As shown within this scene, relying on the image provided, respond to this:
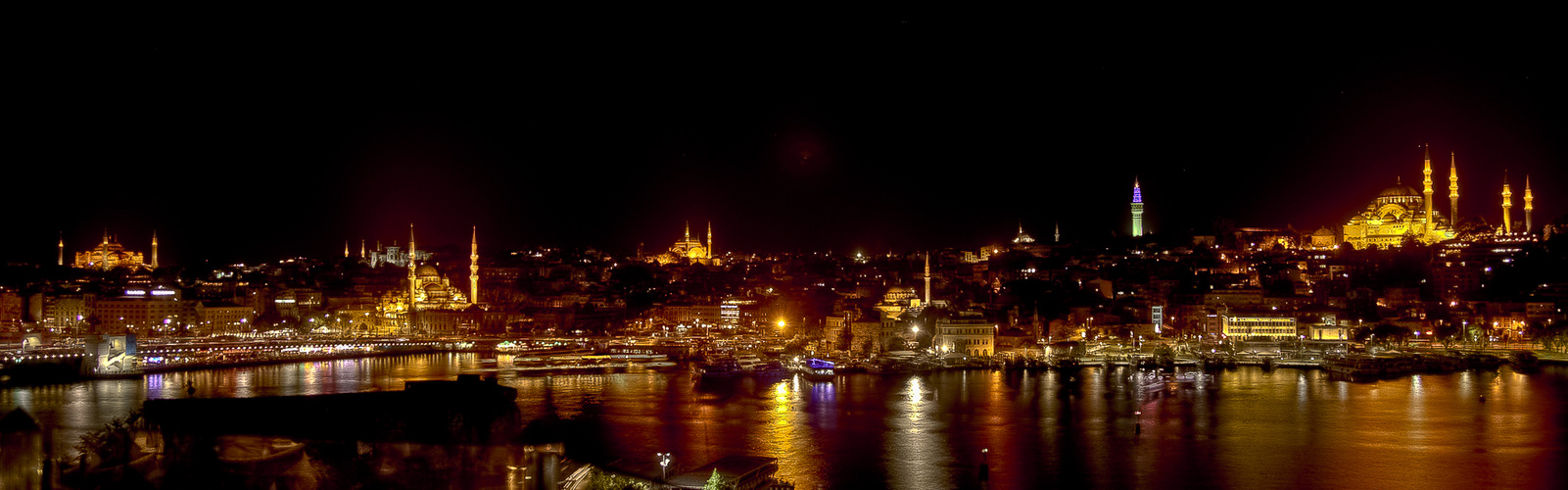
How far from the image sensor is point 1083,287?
25.2m

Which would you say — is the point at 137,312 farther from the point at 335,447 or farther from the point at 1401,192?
the point at 1401,192

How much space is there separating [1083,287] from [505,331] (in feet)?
43.0

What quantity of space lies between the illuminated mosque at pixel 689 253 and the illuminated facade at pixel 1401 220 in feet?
66.0

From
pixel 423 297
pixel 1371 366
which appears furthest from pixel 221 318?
pixel 1371 366

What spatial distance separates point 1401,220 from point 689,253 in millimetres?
23227

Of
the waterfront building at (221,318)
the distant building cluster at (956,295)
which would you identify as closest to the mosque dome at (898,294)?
the distant building cluster at (956,295)

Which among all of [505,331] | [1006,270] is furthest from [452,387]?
[1006,270]

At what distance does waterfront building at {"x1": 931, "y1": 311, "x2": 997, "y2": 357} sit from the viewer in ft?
59.7

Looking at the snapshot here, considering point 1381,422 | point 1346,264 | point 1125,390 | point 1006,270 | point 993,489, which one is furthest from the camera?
point 1006,270

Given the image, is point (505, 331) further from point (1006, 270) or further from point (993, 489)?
point (993, 489)

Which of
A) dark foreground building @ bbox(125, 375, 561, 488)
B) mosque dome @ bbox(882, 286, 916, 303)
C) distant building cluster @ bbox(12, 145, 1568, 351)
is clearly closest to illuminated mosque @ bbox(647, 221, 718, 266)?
distant building cluster @ bbox(12, 145, 1568, 351)

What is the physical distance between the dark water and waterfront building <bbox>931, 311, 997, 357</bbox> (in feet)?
9.51

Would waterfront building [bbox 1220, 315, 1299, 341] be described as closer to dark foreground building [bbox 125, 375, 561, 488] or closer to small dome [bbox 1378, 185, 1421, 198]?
small dome [bbox 1378, 185, 1421, 198]

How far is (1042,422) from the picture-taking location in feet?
32.7
